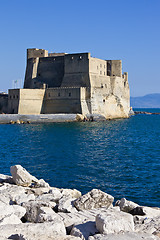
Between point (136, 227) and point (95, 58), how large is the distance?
4051cm

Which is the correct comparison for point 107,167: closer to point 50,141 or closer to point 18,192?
point 18,192

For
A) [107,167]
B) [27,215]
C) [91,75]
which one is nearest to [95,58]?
[91,75]

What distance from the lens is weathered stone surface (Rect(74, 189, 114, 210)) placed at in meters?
7.91

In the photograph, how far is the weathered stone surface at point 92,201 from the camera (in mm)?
7912

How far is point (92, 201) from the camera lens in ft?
26.3

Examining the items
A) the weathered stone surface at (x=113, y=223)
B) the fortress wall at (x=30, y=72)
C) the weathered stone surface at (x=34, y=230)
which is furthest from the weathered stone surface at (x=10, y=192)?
the fortress wall at (x=30, y=72)

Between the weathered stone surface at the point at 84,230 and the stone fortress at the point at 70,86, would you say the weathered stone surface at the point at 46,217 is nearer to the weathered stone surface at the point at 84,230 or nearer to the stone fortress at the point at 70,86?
the weathered stone surface at the point at 84,230

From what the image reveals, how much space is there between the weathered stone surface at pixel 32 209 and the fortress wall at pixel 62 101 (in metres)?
35.0

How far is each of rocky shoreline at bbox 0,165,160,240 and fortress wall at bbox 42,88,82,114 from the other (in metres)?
33.3

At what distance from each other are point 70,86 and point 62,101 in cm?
346

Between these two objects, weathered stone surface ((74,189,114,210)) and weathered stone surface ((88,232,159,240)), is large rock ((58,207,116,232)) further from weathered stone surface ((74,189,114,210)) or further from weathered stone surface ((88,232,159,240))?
weathered stone surface ((88,232,159,240))

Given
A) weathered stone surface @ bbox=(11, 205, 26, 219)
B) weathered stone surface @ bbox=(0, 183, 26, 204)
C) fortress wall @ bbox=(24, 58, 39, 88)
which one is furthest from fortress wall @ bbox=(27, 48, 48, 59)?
weathered stone surface @ bbox=(11, 205, 26, 219)

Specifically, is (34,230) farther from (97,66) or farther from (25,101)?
(97,66)

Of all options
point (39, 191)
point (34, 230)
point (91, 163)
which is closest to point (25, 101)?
point (91, 163)
